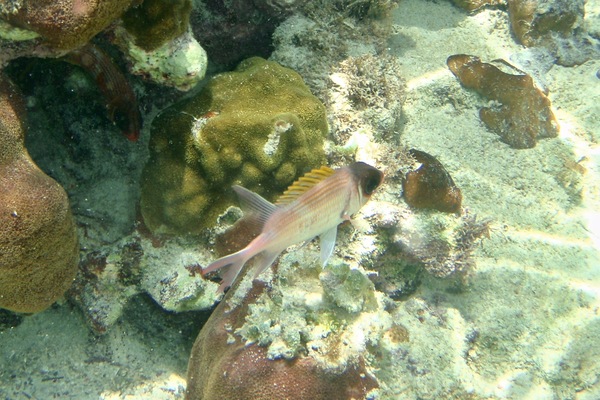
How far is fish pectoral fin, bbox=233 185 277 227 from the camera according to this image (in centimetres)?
230

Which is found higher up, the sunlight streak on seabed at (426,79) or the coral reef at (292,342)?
the sunlight streak on seabed at (426,79)

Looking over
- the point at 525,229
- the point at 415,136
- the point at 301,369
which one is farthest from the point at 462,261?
the point at 301,369

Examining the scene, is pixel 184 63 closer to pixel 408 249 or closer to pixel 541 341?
pixel 408 249

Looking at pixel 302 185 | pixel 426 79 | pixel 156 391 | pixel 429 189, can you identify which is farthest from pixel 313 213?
pixel 426 79

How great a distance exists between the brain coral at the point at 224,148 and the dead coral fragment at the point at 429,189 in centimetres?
105

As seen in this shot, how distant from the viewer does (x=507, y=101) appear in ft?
17.7

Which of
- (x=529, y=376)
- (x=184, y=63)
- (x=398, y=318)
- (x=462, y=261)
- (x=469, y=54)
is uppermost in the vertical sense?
(x=184, y=63)

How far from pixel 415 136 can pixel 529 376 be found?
2.79 meters

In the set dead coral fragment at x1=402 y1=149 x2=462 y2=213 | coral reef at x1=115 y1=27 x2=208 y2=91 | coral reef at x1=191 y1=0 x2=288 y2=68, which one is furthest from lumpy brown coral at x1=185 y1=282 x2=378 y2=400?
coral reef at x1=191 y1=0 x2=288 y2=68

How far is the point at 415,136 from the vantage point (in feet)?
16.6

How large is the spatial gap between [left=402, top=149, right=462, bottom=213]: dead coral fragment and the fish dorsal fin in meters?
1.90

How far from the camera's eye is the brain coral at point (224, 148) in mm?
3393

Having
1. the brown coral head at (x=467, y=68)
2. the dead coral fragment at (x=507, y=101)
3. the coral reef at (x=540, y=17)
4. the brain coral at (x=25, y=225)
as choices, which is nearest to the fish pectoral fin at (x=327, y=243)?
the brain coral at (x=25, y=225)

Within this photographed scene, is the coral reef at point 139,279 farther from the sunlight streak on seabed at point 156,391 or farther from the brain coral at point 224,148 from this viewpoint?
the sunlight streak on seabed at point 156,391
